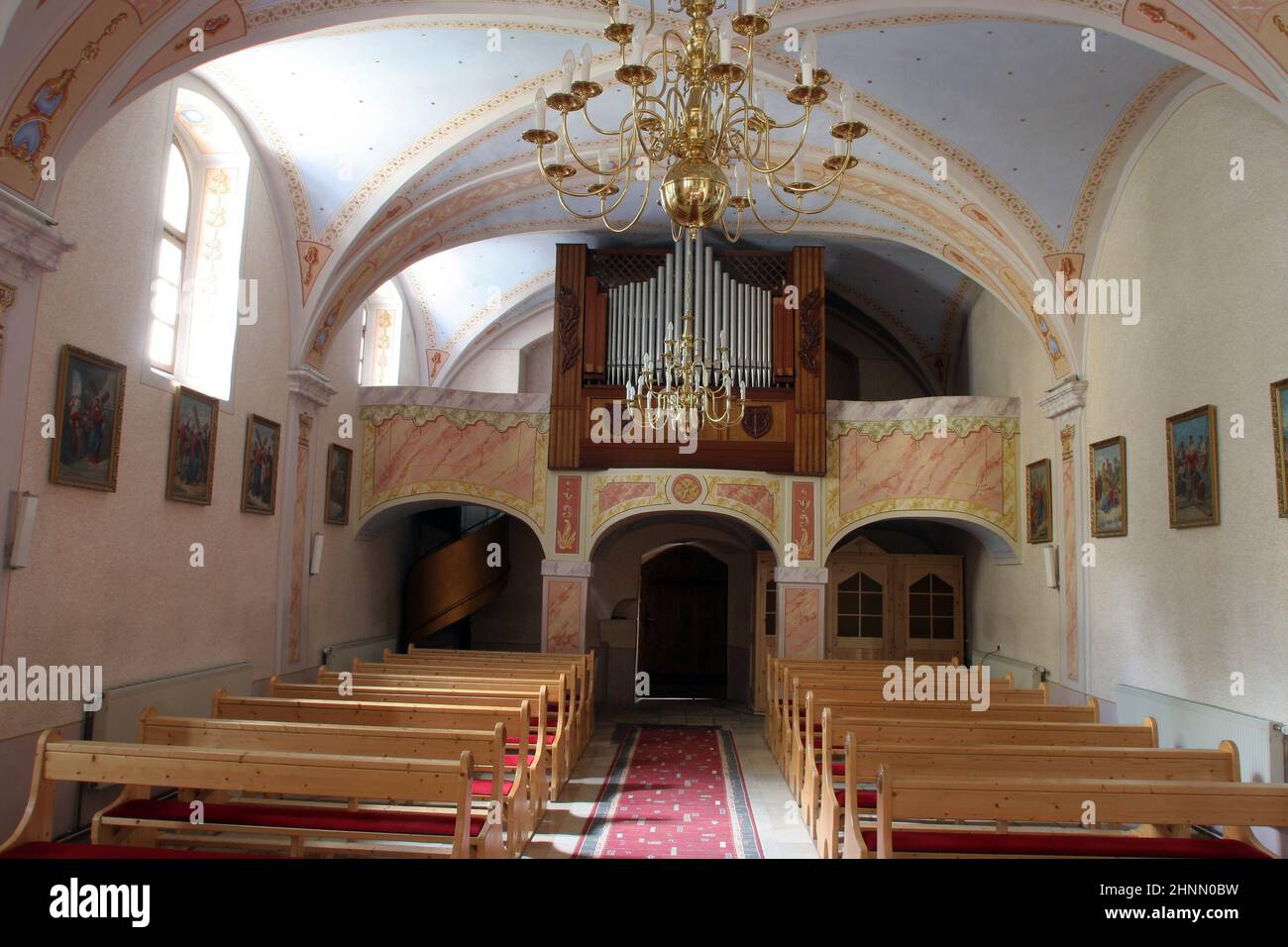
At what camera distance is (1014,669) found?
12.2m

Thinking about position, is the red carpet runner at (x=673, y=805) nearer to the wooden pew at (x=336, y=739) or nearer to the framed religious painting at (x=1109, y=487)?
the wooden pew at (x=336, y=739)

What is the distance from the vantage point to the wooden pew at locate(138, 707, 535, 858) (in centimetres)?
568

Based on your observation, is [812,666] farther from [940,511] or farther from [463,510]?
[463,510]

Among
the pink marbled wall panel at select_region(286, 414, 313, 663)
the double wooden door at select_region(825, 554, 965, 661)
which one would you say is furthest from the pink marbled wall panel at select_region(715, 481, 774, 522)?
the pink marbled wall panel at select_region(286, 414, 313, 663)

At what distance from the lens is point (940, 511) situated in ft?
42.4

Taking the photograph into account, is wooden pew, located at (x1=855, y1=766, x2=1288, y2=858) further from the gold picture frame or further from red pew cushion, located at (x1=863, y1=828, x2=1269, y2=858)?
the gold picture frame

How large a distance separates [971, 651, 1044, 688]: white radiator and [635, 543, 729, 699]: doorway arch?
6.12m

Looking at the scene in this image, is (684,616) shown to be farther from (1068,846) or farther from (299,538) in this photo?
(1068,846)

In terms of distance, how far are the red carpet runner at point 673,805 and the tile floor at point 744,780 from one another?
0.11 metres

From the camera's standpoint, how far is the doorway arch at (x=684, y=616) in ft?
62.4

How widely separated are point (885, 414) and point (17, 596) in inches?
402

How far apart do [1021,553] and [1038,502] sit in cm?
87

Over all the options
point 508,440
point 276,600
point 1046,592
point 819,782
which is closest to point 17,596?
point 276,600

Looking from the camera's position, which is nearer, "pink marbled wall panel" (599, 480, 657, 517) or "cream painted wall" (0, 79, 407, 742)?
"cream painted wall" (0, 79, 407, 742)
